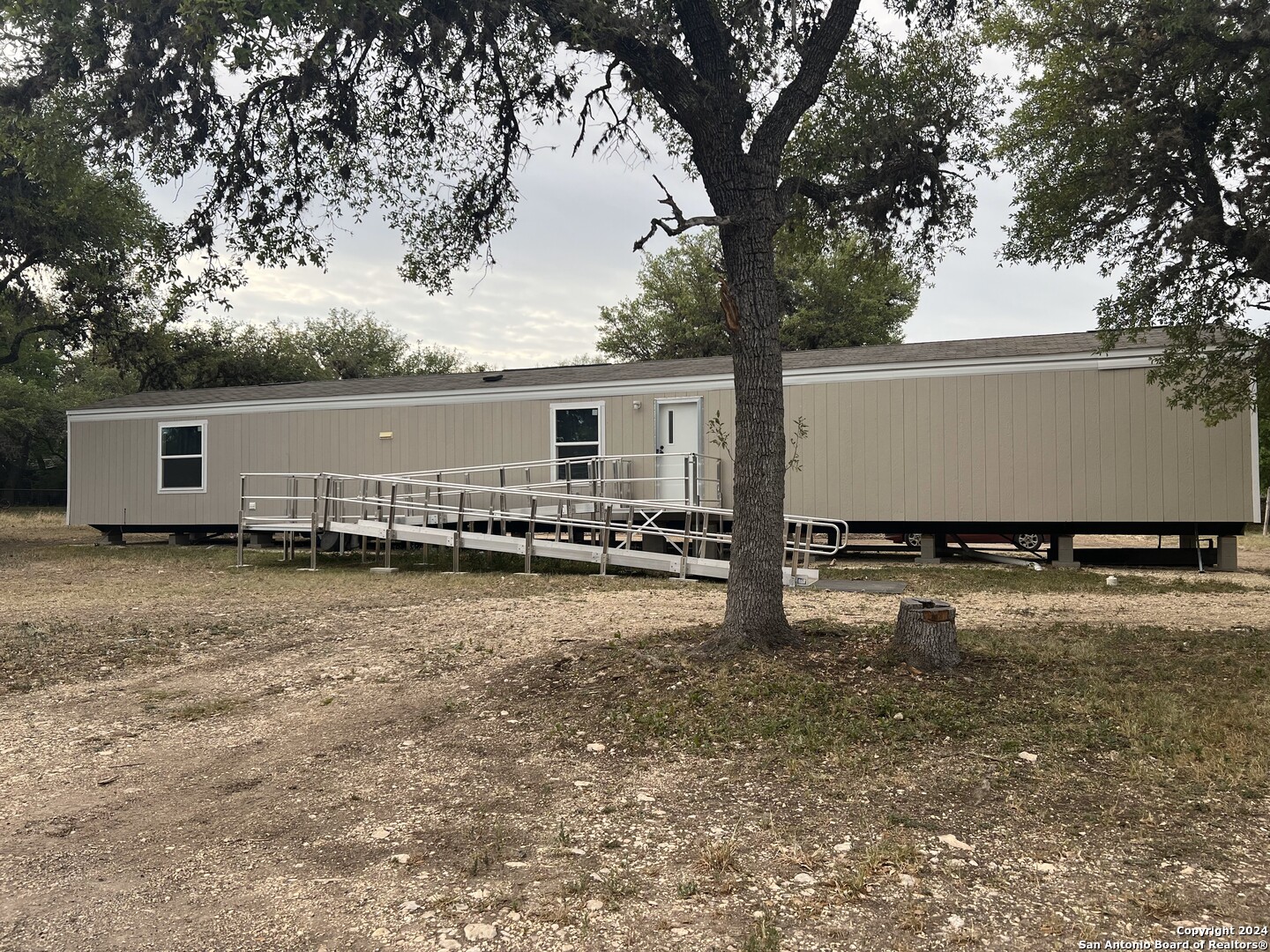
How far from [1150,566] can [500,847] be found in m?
12.0

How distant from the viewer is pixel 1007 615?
802cm

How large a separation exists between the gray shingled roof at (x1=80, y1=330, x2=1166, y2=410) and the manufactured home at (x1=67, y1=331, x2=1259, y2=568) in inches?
1.9

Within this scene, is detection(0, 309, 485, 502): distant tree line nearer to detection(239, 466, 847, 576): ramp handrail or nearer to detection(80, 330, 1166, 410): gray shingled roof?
detection(80, 330, 1166, 410): gray shingled roof

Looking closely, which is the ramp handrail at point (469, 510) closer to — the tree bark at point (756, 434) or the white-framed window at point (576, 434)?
the white-framed window at point (576, 434)

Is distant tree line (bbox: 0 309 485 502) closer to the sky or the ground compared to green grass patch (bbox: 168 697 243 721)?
closer to the sky

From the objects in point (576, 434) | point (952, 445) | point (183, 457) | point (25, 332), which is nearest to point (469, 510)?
Answer: point (576, 434)

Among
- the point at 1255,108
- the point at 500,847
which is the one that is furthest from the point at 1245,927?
the point at 1255,108

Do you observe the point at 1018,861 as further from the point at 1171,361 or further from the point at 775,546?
the point at 1171,361

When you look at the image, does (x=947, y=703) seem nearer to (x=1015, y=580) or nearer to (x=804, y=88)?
(x=804, y=88)

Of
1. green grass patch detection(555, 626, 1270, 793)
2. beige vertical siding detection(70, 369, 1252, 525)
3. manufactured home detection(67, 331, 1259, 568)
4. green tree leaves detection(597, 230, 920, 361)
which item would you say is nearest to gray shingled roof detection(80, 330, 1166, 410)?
manufactured home detection(67, 331, 1259, 568)

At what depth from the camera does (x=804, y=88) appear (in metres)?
5.84

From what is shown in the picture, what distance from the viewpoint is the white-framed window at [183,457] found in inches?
639

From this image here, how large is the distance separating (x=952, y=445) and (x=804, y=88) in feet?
25.1

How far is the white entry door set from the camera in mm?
13742
